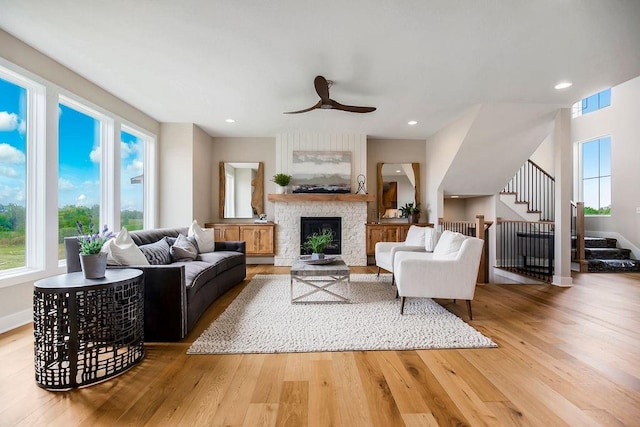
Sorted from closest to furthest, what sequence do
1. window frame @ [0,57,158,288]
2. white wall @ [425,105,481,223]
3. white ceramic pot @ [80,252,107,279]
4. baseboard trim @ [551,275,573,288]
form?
1. white ceramic pot @ [80,252,107,279]
2. window frame @ [0,57,158,288]
3. baseboard trim @ [551,275,573,288]
4. white wall @ [425,105,481,223]

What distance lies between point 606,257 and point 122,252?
26.0 feet

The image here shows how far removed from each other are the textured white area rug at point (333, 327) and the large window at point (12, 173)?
213 cm

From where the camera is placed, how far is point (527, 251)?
622 centimetres

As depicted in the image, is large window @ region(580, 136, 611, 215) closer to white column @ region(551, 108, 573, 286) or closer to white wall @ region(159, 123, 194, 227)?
white column @ region(551, 108, 573, 286)

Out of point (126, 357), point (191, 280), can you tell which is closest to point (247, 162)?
point (191, 280)

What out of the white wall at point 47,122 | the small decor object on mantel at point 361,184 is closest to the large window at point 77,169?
the white wall at point 47,122

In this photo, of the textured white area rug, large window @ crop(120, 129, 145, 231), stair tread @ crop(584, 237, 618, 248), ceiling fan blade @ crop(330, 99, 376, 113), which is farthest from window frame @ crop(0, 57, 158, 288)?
stair tread @ crop(584, 237, 618, 248)

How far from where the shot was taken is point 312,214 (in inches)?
240

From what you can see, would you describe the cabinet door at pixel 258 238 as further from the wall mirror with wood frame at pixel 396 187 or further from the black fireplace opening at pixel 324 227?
the wall mirror with wood frame at pixel 396 187

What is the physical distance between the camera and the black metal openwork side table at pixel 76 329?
1812 mm

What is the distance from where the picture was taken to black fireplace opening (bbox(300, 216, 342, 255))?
6.07 metres

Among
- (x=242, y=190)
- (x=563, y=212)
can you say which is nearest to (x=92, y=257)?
(x=242, y=190)

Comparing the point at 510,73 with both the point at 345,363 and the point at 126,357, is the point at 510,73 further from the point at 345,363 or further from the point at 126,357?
the point at 126,357

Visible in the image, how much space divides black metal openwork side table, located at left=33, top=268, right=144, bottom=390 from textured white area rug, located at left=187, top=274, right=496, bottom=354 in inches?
21.5
